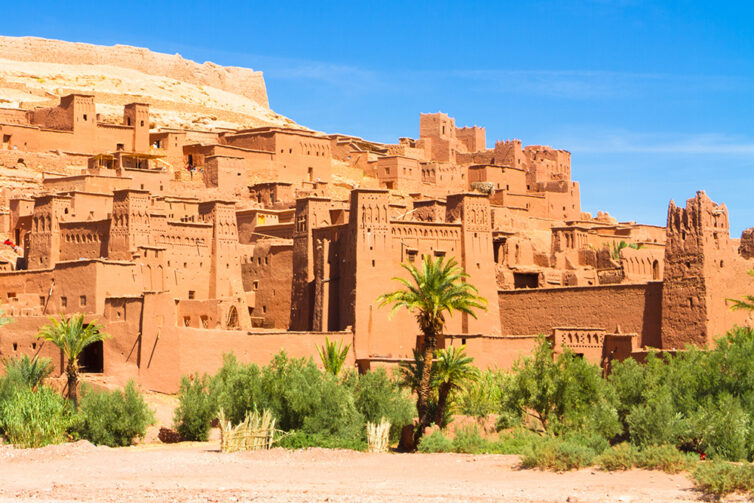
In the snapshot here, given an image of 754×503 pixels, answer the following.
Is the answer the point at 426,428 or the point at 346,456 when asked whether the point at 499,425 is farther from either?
the point at 346,456

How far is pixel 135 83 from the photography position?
85.2m

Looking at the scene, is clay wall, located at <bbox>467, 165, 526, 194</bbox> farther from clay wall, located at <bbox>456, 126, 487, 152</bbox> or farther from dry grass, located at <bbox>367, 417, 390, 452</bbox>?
dry grass, located at <bbox>367, 417, 390, 452</bbox>

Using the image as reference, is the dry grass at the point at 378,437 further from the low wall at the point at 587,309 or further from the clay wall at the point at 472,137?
the clay wall at the point at 472,137

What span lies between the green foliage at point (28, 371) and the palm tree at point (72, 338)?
0.63 meters

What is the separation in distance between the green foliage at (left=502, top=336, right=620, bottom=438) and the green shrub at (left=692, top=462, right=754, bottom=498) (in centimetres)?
725

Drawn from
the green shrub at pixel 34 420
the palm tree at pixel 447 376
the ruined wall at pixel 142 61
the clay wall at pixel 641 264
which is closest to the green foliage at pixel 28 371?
the green shrub at pixel 34 420

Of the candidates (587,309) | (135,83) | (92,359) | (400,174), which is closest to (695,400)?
(587,309)

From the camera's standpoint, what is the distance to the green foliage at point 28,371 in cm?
3519

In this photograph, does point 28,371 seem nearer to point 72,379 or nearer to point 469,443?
point 72,379

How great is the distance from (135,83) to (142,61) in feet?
29.1

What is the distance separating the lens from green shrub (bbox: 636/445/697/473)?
23.8 meters

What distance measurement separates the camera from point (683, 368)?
29578mm

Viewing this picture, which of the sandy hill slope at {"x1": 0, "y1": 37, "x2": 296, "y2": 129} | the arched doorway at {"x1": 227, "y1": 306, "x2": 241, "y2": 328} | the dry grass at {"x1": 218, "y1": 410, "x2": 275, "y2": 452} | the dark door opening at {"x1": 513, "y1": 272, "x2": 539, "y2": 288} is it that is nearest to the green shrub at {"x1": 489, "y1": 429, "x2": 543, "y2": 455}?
the dry grass at {"x1": 218, "y1": 410, "x2": 275, "y2": 452}

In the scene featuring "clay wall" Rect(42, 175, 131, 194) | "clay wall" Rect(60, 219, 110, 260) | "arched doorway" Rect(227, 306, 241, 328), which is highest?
"clay wall" Rect(42, 175, 131, 194)
